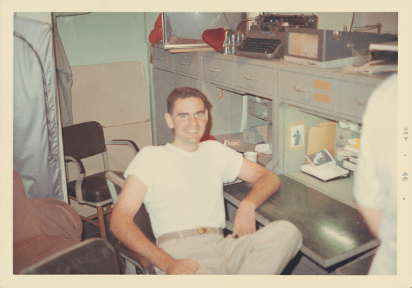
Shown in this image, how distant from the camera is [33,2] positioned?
1.89m

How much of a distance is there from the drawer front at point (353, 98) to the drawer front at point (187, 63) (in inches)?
53.8

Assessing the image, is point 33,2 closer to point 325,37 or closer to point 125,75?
point 325,37

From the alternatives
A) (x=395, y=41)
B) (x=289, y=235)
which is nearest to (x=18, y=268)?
(x=289, y=235)

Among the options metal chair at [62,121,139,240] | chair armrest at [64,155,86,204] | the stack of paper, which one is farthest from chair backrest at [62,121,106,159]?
the stack of paper

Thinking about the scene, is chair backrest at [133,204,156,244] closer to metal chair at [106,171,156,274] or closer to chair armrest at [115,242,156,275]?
metal chair at [106,171,156,274]

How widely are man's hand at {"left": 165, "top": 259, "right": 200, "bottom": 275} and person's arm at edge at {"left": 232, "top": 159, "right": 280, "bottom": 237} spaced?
269 millimetres

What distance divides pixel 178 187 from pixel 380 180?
0.89 metres

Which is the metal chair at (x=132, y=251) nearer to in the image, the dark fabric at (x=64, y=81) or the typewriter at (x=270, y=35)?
the typewriter at (x=270, y=35)

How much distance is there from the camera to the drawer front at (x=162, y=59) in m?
3.40

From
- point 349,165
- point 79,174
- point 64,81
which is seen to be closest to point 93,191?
point 79,174

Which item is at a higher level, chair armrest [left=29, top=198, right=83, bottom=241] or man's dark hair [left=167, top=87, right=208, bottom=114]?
man's dark hair [left=167, top=87, right=208, bottom=114]

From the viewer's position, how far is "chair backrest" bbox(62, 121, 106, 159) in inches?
118

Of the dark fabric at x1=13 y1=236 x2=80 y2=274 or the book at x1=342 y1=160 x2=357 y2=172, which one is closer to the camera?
the dark fabric at x1=13 y1=236 x2=80 y2=274

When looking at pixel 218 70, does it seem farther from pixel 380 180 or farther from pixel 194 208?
pixel 380 180
